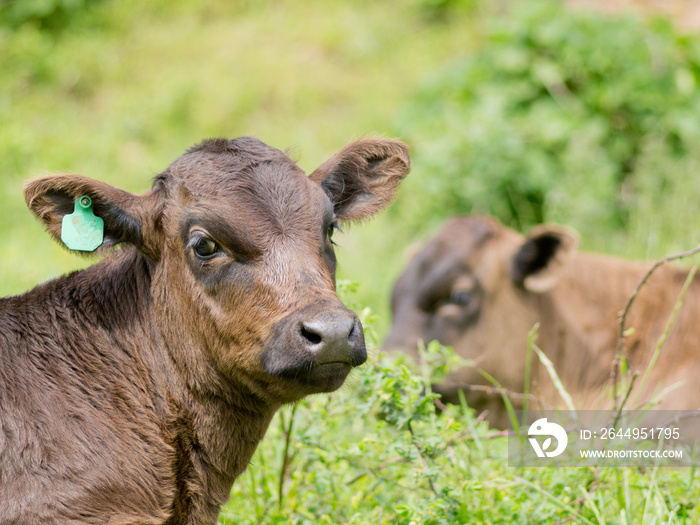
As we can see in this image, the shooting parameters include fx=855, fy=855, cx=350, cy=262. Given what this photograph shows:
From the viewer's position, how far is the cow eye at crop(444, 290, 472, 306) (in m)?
6.96

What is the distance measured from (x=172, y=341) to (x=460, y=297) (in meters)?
3.53

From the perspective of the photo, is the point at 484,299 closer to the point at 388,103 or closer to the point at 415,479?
the point at 415,479

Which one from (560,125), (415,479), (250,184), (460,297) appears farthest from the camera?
(560,125)

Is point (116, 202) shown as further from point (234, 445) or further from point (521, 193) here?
point (521, 193)

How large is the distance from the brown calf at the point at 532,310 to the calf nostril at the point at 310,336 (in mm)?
3461

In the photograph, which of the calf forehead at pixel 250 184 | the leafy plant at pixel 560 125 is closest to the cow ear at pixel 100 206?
the calf forehead at pixel 250 184

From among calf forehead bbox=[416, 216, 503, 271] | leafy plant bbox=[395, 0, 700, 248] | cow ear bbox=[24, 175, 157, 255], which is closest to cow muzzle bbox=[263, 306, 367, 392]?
cow ear bbox=[24, 175, 157, 255]

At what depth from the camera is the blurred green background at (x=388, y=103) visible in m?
9.53

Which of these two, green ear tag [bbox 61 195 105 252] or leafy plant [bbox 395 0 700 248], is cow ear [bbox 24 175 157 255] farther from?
leafy plant [bbox 395 0 700 248]

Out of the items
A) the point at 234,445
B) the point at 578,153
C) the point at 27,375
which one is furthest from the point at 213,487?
the point at 578,153

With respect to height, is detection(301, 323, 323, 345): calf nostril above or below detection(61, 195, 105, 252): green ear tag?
below

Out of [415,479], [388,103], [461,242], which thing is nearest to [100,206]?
[415,479]

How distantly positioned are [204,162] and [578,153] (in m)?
6.50

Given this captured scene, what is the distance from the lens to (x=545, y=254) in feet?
22.6
